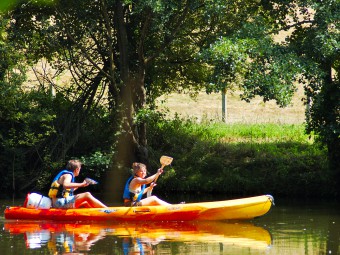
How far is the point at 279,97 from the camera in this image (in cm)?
1189

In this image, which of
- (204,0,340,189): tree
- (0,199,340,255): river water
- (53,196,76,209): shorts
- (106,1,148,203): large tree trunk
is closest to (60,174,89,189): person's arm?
(53,196,76,209): shorts

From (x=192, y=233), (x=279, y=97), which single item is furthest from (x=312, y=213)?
(x=192, y=233)

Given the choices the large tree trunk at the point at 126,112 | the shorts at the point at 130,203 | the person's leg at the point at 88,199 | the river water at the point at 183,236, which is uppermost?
the large tree trunk at the point at 126,112

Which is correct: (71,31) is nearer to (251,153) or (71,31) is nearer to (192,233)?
(251,153)

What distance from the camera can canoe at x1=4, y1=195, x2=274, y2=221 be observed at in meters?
10.5

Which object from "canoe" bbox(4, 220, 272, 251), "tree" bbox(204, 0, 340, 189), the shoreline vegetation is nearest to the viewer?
"canoe" bbox(4, 220, 272, 251)

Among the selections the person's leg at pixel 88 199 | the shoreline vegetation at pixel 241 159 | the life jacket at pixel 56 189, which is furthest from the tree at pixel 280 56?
the life jacket at pixel 56 189

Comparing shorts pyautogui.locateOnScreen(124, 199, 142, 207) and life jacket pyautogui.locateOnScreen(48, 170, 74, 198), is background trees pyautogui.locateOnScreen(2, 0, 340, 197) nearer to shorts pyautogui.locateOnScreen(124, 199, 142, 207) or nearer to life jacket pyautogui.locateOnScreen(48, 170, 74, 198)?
shorts pyautogui.locateOnScreen(124, 199, 142, 207)

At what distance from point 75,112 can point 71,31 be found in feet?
6.50

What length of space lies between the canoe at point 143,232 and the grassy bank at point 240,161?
426 cm

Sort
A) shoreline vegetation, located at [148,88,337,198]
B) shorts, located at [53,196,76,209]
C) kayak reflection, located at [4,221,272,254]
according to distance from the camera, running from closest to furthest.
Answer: kayak reflection, located at [4,221,272,254] → shorts, located at [53,196,76,209] → shoreline vegetation, located at [148,88,337,198]

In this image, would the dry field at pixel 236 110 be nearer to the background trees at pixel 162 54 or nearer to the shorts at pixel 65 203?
the background trees at pixel 162 54

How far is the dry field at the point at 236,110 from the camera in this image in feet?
64.7

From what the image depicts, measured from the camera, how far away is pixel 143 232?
977 centimetres
